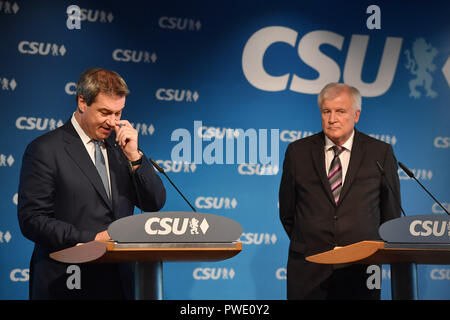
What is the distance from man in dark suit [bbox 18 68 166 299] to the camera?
9.30ft

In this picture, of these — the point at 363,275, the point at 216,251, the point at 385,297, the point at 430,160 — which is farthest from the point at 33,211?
the point at 430,160

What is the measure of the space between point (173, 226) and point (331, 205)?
1.50 m

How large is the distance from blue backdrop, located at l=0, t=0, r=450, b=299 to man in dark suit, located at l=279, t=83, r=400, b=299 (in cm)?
120

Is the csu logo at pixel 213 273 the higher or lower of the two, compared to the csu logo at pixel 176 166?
lower

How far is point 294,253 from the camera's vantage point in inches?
145

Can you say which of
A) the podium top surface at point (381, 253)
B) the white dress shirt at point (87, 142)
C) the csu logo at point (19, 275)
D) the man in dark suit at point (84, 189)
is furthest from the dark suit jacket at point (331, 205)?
the csu logo at point (19, 275)

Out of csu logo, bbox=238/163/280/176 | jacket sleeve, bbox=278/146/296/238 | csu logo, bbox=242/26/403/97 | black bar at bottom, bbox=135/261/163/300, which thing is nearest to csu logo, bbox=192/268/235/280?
csu logo, bbox=238/163/280/176

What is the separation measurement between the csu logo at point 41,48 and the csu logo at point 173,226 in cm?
285

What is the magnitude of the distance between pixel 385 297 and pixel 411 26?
2.39 m

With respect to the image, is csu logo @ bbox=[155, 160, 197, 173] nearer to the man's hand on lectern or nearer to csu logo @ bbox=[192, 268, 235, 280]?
csu logo @ bbox=[192, 268, 235, 280]

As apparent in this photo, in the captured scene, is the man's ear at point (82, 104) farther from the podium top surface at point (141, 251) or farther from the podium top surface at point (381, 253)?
the podium top surface at point (381, 253)

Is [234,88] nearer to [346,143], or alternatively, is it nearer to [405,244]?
[346,143]

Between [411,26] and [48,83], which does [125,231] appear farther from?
[411,26]

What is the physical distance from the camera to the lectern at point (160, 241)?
2.32 meters
